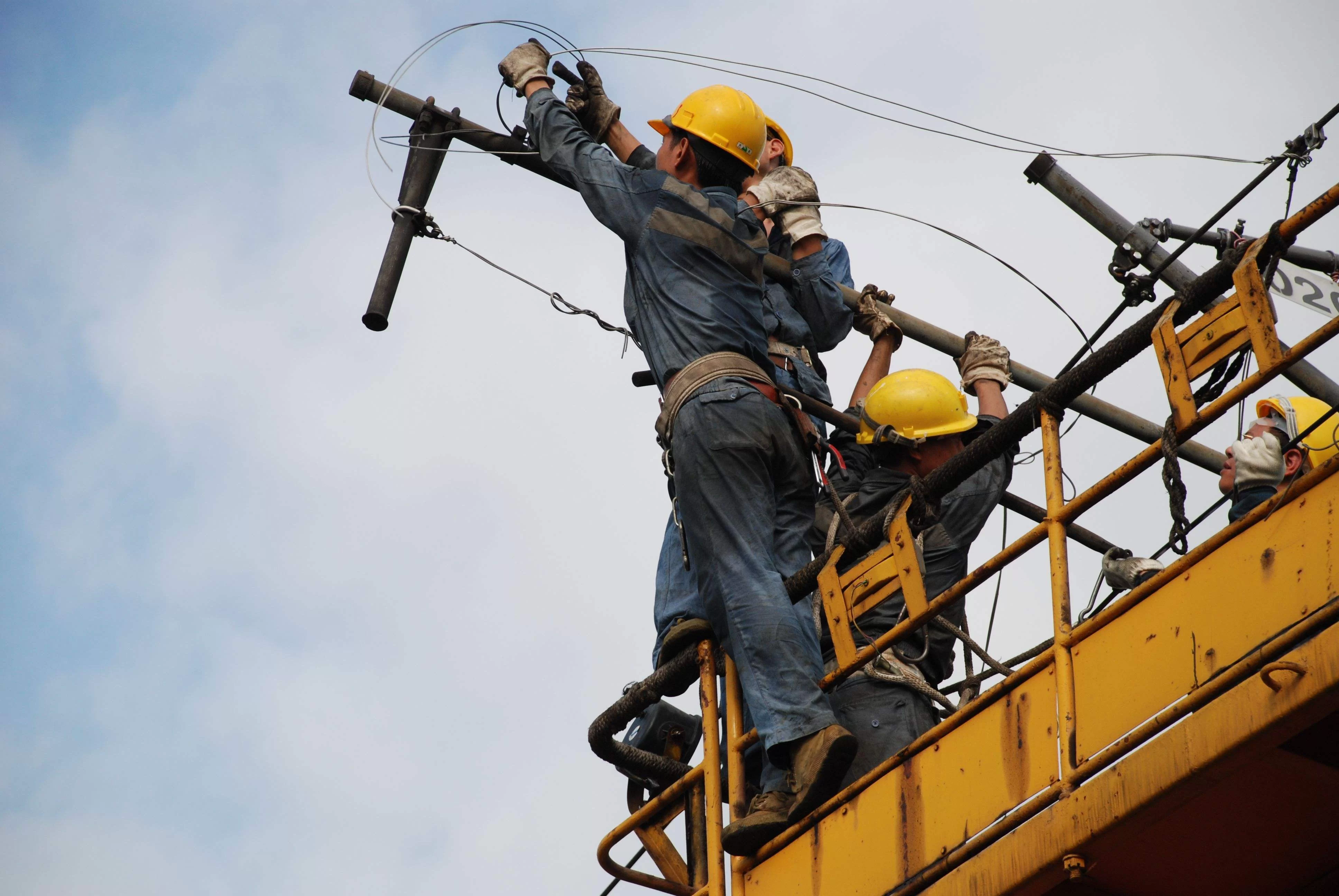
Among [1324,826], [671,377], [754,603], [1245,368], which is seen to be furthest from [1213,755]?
[671,377]

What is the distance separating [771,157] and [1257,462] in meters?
3.01

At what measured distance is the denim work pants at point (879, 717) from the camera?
556 centimetres

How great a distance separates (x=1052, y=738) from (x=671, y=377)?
7.19ft

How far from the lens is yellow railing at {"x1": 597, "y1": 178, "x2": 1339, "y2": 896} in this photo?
12.4 ft

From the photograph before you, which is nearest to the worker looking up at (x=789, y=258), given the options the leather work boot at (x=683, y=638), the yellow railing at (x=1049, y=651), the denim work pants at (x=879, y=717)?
the leather work boot at (x=683, y=638)

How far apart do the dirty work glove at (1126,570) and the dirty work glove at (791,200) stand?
2.14 meters

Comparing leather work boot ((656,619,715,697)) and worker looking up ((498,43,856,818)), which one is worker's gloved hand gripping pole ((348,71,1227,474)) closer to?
worker looking up ((498,43,856,818))

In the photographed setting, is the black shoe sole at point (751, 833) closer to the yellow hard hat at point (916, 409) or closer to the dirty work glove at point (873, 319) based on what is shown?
the yellow hard hat at point (916, 409)

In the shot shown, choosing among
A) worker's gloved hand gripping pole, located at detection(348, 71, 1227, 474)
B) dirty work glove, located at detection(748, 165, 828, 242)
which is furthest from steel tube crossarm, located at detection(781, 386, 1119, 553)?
dirty work glove, located at detection(748, 165, 828, 242)

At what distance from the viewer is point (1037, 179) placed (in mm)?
7062

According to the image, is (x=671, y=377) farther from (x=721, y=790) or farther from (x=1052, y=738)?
(x=1052, y=738)

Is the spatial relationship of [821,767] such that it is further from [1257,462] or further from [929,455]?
[1257,462]

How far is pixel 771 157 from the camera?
26.1ft

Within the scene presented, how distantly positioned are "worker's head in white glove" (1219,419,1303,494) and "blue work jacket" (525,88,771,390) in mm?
1939
